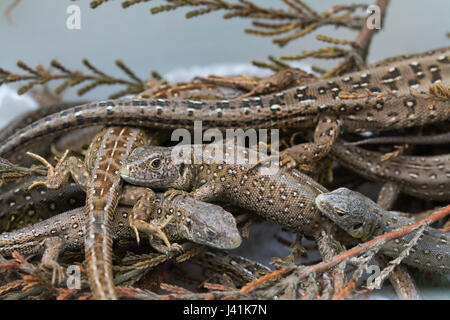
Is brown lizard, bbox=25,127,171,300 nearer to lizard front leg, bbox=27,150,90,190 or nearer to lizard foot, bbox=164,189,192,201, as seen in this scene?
lizard front leg, bbox=27,150,90,190

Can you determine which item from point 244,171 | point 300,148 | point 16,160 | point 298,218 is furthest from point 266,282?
point 16,160

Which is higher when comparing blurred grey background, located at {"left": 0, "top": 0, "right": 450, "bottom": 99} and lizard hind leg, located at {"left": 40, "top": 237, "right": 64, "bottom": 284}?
blurred grey background, located at {"left": 0, "top": 0, "right": 450, "bottom": 99}

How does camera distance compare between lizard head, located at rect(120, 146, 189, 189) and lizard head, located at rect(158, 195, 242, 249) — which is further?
lizard head, located at rect(120, 146, 189, 189)

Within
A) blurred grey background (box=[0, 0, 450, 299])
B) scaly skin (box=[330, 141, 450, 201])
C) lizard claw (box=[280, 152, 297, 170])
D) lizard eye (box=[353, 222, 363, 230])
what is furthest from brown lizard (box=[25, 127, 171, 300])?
blurred grey background (box=[0, 0, 450, 299])

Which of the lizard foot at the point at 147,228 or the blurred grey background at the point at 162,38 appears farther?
the blurred grey background at the point at 162,38

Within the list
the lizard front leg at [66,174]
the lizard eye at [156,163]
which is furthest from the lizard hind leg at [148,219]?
the lizard front leg at [66,174]

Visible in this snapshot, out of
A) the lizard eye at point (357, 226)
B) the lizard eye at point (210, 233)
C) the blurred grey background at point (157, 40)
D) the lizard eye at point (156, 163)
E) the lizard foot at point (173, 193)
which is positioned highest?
the blurred grey background at point (157, 40)

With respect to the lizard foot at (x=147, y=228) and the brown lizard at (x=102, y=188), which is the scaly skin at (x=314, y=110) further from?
the lizard foot at (x=147, y=228)

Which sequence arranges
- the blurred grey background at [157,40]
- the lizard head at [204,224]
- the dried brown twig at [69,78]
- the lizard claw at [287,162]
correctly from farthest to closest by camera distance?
the blurred grey background at [157,40]
the dried brown twig at [69,78]
the lizard claw at [287,162]
the lizard head at [204,224]
